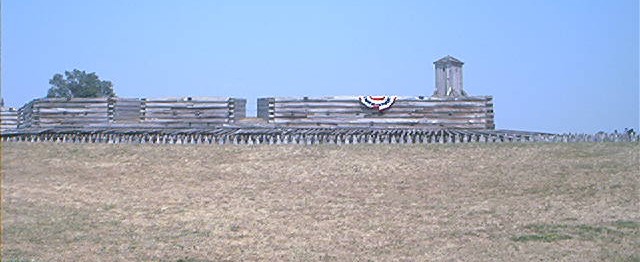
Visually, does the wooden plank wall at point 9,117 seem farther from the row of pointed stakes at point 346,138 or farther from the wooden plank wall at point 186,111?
the row of pointed stakes at point 346,138

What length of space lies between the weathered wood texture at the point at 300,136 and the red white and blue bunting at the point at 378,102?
44.0 inches

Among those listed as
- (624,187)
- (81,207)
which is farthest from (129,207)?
(624,187)

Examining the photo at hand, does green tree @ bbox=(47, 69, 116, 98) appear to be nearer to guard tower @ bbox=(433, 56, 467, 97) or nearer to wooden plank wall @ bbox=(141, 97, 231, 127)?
wooden plank wall @ bbox=(141, 97, 231, 127)

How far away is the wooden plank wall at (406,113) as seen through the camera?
3475 cm

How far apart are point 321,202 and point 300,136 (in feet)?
35.5

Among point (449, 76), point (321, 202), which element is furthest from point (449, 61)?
point (321, 202)

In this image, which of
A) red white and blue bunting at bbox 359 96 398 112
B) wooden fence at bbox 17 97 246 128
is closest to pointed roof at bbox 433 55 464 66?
red white and blue bunting at bbox 359 96 398 112

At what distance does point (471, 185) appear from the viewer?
892 inches

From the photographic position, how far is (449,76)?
123ft

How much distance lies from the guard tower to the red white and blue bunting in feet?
11.9

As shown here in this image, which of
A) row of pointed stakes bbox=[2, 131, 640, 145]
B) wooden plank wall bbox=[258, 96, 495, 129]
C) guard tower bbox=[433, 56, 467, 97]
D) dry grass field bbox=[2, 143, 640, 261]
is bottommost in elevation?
dry grass field bbox=[2, 143, 640, 261]

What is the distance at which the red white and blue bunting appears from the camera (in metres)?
34.5

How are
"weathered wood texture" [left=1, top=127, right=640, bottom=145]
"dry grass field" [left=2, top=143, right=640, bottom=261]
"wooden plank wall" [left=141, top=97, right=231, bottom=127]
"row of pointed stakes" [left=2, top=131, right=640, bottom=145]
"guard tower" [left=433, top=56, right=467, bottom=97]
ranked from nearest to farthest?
"dry grass field" [left=2, top=143, right=640, bottom=261] < "row of pointed stakes" [left=2, top=131, right=640, bottom=145] < "weathered wood texture" [left=1, top=127, right=640, bottom=145] < "wooden plank wall" [left=141, top=97, right=231, bottom=127] < "guard tower" [left=433, top=56, right=467, bottom=97]

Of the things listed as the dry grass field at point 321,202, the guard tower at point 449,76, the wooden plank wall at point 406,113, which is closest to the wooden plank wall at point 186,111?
the wooden plank wall at point 406,113
